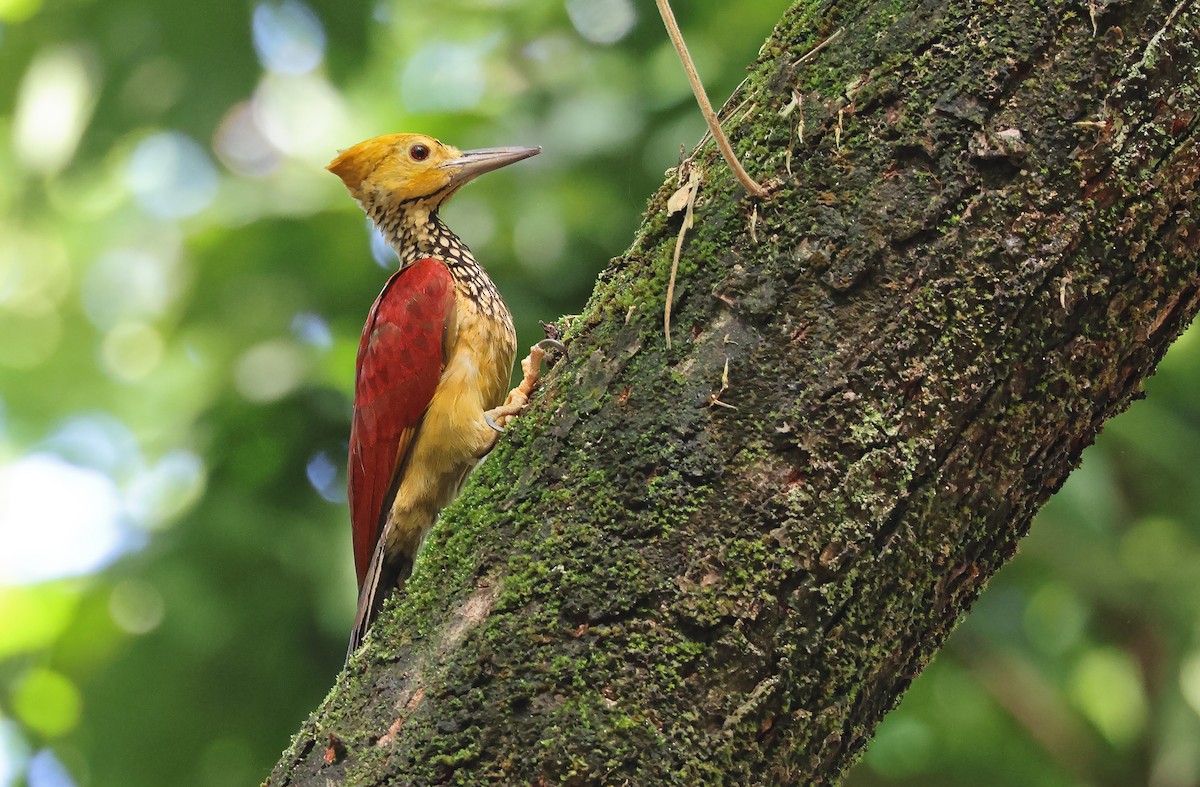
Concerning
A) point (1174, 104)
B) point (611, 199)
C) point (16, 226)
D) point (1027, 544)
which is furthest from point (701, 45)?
point (16, 226)

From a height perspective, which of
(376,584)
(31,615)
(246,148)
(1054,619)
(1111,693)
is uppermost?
(246,148)

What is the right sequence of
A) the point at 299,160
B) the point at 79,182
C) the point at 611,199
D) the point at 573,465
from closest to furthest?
the point at 573,465
the point at 611,199
the point at 79,182
the point at 299,160

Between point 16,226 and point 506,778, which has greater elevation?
point 16,226

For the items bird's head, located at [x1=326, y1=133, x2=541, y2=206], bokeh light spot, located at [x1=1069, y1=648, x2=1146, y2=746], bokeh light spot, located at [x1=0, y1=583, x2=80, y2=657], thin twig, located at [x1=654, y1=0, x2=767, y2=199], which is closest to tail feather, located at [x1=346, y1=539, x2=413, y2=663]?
bird's head, located at [x1=326, y1=133, x2=541, y2=206]

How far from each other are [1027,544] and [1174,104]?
282cm

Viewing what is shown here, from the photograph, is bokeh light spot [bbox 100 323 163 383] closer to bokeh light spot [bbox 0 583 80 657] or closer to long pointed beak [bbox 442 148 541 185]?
bokeh light spot [bbox 0 583 80 657]

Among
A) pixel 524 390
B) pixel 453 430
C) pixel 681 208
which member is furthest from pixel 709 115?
pixel 453 430

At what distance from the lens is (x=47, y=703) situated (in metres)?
4.22

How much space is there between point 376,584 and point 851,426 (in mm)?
2006

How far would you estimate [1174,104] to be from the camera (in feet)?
5.69

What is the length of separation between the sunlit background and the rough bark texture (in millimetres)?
2245

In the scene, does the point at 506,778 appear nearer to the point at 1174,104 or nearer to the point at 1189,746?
the point at 1174,104

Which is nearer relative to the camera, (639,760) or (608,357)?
(639,760)

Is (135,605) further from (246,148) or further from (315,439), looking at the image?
(246,148)
